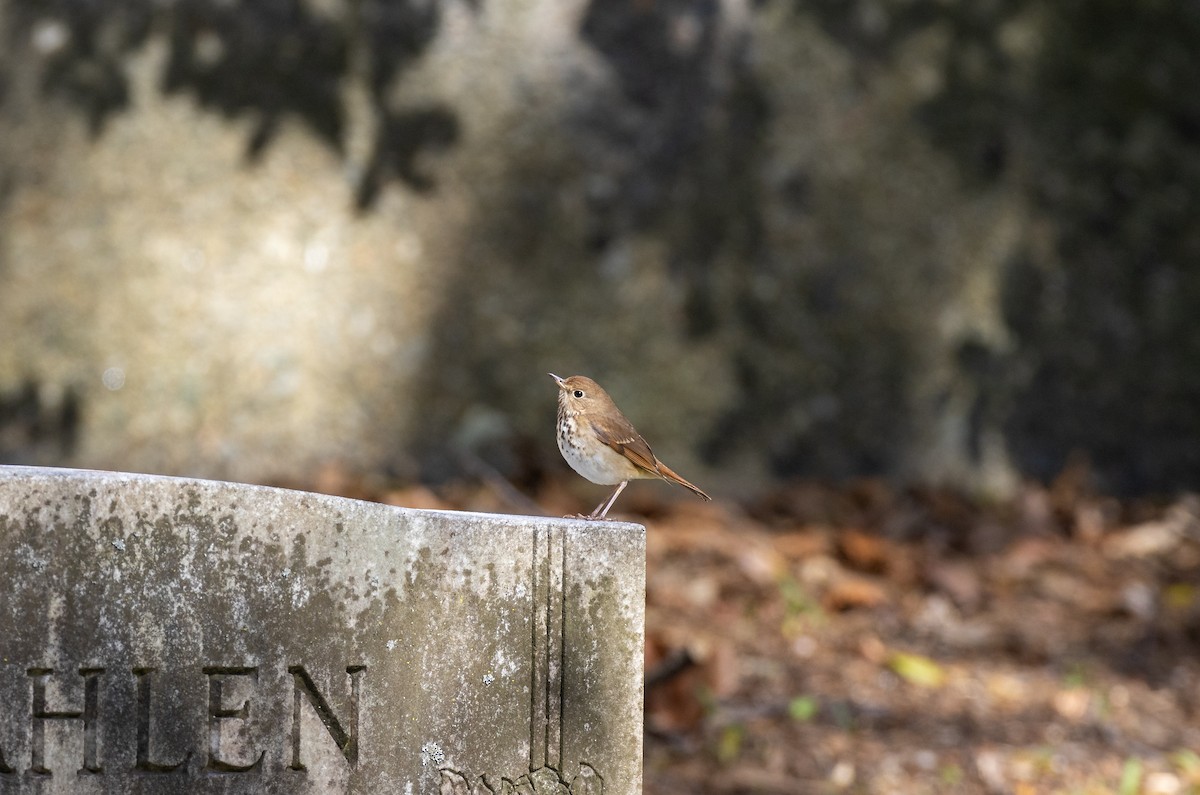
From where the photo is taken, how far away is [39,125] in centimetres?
591

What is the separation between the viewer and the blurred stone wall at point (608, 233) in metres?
5.89

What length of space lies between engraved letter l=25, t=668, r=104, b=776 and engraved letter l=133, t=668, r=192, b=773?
2.6 inches

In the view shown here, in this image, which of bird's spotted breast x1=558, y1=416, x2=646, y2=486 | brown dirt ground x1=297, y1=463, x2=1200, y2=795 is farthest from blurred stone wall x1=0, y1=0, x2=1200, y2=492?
bird's spotted breast x1=558, y1=416, x2=646, y2=486

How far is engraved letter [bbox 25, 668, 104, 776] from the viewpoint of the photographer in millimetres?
2328

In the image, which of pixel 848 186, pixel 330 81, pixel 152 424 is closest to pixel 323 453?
pixel 152 424

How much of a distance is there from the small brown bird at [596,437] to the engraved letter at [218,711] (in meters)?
0.81

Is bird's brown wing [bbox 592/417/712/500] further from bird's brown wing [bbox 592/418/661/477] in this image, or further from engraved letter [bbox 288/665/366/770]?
engraved letter [bbox 288/665/366/770]

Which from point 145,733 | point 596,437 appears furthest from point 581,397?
point 145,733

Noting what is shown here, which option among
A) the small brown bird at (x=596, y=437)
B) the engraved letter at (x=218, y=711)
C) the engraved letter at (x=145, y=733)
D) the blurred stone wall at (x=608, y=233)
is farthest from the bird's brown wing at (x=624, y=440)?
the blurred stone wall at (x=608, y=233)

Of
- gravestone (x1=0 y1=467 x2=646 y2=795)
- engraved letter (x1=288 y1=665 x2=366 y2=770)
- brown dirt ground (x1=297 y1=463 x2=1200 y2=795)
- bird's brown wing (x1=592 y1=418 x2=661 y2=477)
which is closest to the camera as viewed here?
gravestone (x1=0 y1=467 x2=646 y2=795)

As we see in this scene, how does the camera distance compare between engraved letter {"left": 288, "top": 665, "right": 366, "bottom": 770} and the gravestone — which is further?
engraved letter {"left": 288, "top": 665, "right": 366, "bottom": 770}

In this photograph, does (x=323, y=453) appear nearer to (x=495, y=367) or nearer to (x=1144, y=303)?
(x=495, y=367)

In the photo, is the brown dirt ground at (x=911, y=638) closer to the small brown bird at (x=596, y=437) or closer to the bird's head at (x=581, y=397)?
the small brown bird at (x=596, y=437)

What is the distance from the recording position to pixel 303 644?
2426mm
